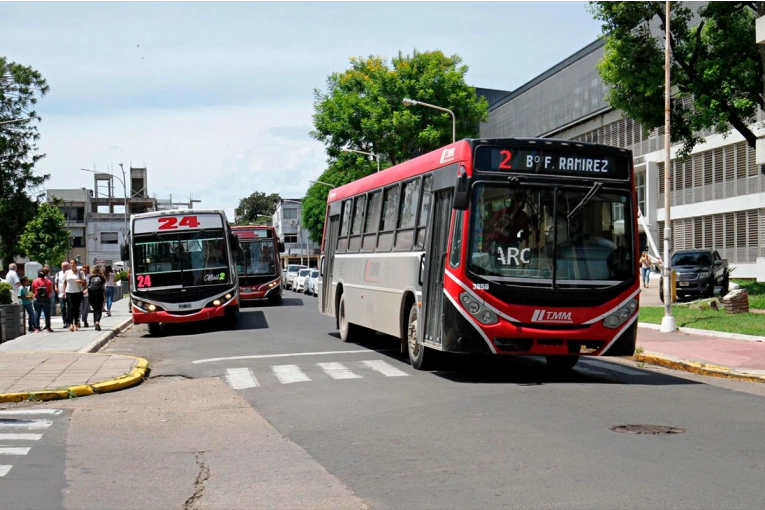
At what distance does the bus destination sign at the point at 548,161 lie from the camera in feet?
40.8

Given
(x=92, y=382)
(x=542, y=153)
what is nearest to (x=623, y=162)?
(x=542, y=153)

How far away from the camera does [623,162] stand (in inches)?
504

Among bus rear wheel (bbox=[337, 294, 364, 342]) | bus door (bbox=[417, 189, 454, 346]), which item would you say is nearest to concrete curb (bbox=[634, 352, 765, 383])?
bus door (bbox=[417, 189, 454, 346])

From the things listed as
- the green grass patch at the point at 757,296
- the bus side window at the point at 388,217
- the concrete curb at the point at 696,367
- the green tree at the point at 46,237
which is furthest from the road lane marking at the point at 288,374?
the green tree at the point at 46,237

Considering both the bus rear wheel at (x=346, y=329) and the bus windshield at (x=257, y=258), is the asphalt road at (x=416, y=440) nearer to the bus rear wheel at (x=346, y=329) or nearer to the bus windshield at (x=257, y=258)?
the bus rear wheel at (x=346, y=329)

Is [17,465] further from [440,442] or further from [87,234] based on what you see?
[87,234]

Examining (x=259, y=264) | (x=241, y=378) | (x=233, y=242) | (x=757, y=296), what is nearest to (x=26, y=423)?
(x=241, y=378)

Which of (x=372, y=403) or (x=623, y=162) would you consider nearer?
(x=372, y=403)

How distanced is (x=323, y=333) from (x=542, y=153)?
35.0 ft

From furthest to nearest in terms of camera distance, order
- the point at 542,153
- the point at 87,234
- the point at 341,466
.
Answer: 1. the point at 87,234
2. the point at 542,153
3. the point at 341,466

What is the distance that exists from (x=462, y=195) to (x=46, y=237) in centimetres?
6891

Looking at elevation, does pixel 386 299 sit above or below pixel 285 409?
above

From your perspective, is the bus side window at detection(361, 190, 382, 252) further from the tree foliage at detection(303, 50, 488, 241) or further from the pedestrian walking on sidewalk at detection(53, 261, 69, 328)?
the tree foliage at detection(303, 50, 488, 241)

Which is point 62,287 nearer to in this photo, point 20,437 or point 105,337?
point 105,337
